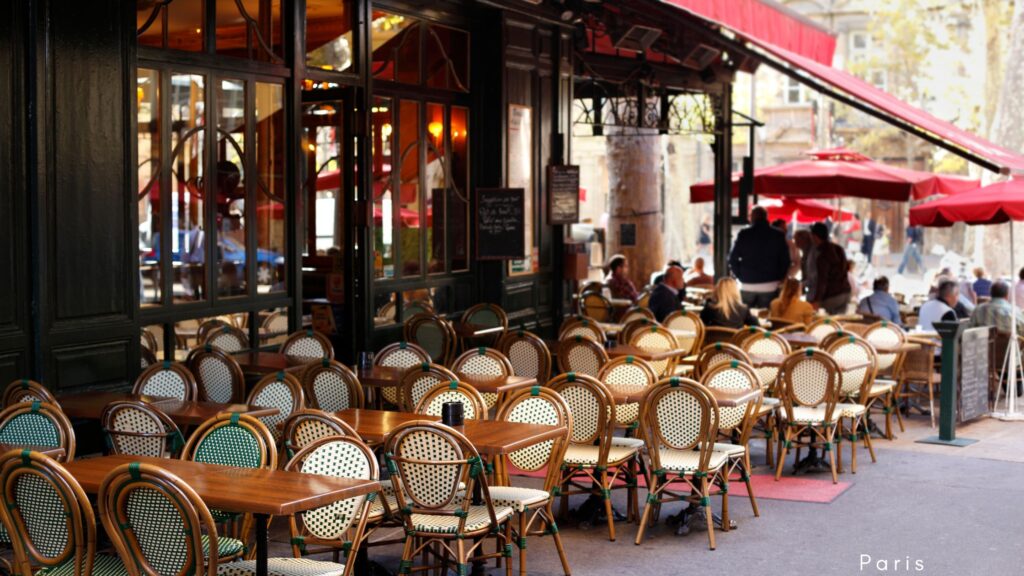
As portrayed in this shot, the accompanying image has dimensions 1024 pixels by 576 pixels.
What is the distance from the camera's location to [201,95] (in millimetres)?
9695

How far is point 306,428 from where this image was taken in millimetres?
6328

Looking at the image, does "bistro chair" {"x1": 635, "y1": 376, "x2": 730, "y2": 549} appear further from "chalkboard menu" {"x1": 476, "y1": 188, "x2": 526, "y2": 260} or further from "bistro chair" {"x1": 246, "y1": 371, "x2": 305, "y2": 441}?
"chalkboard menu" {"x1": 476, "y1": 188, "x2": 526, "y2": 260}

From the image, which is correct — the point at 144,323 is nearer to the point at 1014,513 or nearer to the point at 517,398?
the point at 517,398

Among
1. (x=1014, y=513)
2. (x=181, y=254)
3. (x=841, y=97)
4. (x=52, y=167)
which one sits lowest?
(x=1014, y=513)

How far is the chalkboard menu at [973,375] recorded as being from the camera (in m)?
11.5

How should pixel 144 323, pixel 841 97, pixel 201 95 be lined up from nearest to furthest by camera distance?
pixel 144 323 < pixel 201 95 < pixel 841 97

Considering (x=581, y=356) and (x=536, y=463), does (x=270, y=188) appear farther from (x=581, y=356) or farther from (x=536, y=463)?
(x=536, y=463)

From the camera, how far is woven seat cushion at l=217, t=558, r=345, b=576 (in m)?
5.44

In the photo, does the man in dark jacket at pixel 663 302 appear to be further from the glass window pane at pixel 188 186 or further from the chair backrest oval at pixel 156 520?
the chair backrest oval at pixel 156 520

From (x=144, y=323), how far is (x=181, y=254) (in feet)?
2.41

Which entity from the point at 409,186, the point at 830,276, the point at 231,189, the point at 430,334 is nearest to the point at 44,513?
the point at 231,189

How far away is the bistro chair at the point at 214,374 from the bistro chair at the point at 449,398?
1.73 meters

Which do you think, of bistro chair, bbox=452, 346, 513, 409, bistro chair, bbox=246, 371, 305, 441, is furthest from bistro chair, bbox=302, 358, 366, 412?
bistro chair, bbox=452, 346, 513, 409

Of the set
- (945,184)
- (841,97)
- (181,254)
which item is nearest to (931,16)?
(945,184)
